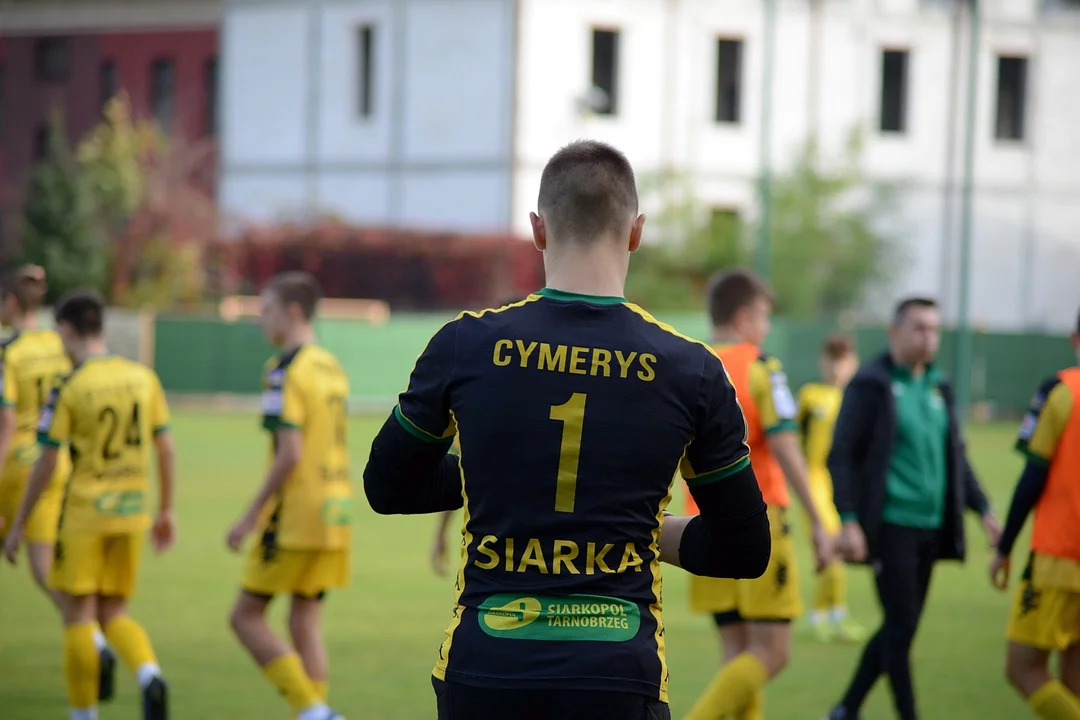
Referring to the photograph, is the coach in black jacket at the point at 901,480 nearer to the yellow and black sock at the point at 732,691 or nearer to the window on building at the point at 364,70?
the yellow and black sock at the point at 732,691

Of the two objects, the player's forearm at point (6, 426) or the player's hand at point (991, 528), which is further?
the player's forearm at point (6, 426)

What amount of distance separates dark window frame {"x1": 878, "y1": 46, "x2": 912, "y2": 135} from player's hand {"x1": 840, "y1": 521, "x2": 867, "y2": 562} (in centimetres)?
3687

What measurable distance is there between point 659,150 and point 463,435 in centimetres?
3764

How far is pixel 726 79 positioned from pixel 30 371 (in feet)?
114

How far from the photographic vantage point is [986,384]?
34.1m

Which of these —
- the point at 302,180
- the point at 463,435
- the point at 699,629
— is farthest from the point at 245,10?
the point at 463,435

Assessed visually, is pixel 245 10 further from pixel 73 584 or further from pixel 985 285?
pixel 73 584

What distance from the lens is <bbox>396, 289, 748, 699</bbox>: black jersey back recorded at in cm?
324

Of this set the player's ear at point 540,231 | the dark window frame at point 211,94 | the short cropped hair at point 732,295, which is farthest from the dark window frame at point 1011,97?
the player's ear at point 540,231

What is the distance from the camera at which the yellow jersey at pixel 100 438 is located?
7.32 metres

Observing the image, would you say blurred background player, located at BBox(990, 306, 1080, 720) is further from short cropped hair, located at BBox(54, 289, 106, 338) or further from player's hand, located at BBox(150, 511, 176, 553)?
short cropped hair, located at BBox(54, 289, 106, 338)

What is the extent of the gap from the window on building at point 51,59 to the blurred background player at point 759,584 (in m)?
47.1

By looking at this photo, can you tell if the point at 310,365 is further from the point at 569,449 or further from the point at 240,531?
the point at 569,449

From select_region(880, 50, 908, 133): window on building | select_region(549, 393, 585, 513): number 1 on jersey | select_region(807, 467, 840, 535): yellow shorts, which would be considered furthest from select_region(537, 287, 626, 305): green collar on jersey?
select_region(880, 50, 908, 133): window on building
